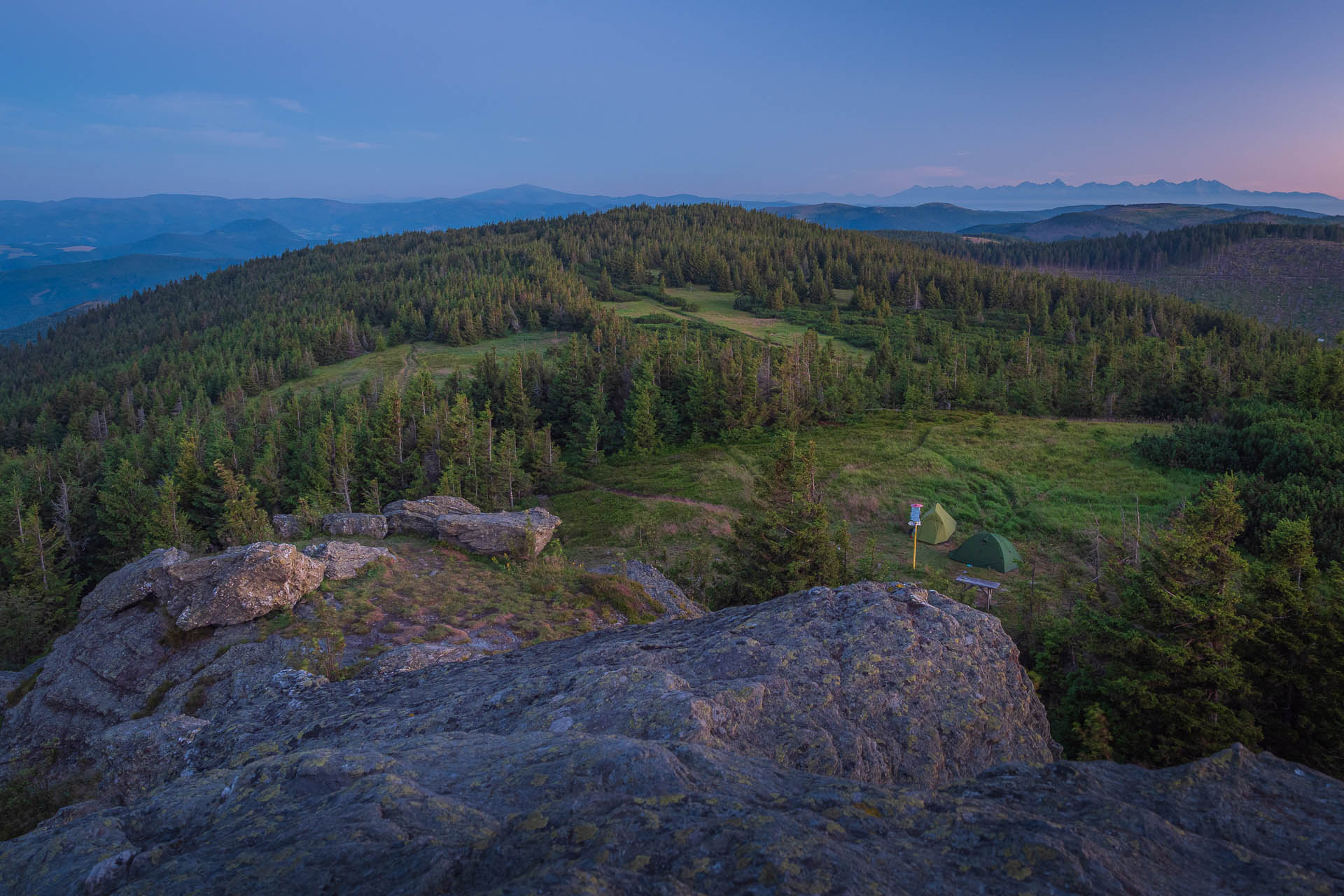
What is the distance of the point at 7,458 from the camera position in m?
73.4

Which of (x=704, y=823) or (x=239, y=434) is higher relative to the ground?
(x=704, y=823)

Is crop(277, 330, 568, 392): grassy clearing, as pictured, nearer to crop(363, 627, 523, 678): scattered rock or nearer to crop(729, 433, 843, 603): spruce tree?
crop(729, 433, 843, 603): spruce tree

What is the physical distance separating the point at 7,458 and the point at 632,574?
3453 inches

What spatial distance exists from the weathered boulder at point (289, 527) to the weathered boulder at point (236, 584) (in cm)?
996

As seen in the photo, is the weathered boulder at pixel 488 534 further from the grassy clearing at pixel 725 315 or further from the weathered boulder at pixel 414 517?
the grassy clearing at pixel 725 315

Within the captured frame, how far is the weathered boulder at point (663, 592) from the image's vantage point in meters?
22.6

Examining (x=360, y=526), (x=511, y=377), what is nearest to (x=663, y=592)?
(x=360, y=526)

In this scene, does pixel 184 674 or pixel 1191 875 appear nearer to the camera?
pixel 1191 875

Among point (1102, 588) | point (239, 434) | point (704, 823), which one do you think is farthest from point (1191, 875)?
A: point (239, 434)

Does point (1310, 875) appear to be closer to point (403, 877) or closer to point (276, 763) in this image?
point (403, 877)

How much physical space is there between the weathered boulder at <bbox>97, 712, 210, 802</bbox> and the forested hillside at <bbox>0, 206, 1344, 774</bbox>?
19.1 meters

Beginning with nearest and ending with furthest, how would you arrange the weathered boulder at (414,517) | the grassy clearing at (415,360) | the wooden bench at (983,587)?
the weathered boulder at (414,517) < the wooden bench at (983,587) < the grassy clearing at (415,360)

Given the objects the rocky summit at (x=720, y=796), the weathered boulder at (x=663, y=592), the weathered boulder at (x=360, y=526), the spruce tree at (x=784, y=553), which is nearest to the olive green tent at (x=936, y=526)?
the spruce tree at (x=784, y=553)

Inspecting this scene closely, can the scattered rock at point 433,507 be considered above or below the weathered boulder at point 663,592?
above
